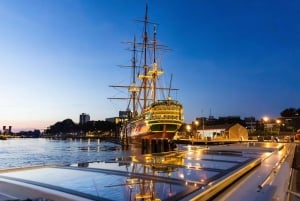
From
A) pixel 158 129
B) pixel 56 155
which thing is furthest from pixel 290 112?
pixel 56 155

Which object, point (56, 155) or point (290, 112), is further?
point (290, 112)

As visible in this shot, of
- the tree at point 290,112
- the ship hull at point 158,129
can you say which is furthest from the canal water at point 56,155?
the tree at point 290,112

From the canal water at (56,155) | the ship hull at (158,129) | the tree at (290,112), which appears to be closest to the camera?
the canal water at (56,155)

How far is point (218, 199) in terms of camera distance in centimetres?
409

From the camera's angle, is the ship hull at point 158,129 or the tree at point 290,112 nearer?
the ship hull at point 158,129

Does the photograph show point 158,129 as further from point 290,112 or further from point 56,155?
point 290,112

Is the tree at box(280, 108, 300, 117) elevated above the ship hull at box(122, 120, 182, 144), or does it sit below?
above

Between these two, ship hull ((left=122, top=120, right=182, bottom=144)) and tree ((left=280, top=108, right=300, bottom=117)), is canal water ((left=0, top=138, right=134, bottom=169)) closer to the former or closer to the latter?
ship hull ((left=122, top=120, right=182, bottom=144))

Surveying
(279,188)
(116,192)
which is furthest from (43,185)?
(279,188)

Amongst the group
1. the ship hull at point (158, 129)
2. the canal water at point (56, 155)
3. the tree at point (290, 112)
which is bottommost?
the canal water at point (56, 155)

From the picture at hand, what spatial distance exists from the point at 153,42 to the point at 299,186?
6955 cm

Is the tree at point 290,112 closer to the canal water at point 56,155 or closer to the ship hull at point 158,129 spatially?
the canal water at point 56,155

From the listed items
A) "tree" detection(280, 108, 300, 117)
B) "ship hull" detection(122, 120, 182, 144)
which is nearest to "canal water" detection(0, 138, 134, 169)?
"ship hull" detection(122, 120, 182, 144)

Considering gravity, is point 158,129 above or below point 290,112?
below
